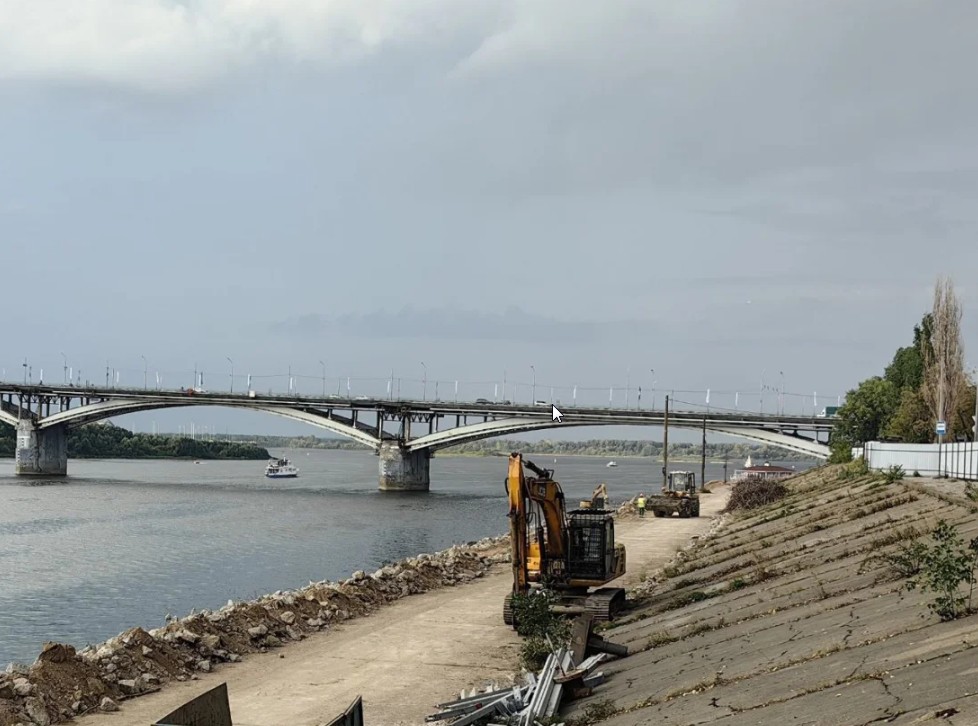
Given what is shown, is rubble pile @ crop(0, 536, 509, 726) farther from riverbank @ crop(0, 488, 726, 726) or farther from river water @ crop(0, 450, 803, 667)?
river water @ crop(0, 450, 803, 667)

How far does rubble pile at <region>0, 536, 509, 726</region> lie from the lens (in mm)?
17641

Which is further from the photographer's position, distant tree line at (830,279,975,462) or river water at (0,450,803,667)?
distant tree line at (830,279,975,462)

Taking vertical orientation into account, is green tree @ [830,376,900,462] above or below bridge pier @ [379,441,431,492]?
above

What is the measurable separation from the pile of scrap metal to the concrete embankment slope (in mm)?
391

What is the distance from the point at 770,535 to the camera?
38750mm

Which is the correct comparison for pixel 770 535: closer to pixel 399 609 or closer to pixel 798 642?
pixel 399 609

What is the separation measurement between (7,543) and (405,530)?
2347 centimetres

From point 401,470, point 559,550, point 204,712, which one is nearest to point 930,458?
point 559,550

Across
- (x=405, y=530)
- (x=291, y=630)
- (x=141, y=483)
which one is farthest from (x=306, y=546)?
(x=141, y=483)

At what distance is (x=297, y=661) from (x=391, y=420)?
337 feet

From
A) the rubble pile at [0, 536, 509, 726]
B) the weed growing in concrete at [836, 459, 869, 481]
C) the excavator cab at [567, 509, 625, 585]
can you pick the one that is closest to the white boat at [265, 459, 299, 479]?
the weed growing in concrete at [836, 459, 869, 481]

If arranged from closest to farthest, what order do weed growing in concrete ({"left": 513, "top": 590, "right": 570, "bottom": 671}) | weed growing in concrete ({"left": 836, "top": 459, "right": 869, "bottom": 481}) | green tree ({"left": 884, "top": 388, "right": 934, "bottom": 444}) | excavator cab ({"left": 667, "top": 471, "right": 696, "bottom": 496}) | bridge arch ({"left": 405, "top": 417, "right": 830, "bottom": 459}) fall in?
weed growing in concrete ({"left": 513, "top": 590, "right": 570, "bottom": 671}) < weed growing in concrete ({"left": 836, "top": 459, "right": 869, "bottom": 481}) < excavator cab ({"left": 667, "top": 471, "right": 696, "bottom": 496}) < green tree ({"left": 884, "top": 388, "right": 934, "bottom": 444}) < bridge arch ({"left": 405, "top": 417, "right": 830, "bottom": 459})

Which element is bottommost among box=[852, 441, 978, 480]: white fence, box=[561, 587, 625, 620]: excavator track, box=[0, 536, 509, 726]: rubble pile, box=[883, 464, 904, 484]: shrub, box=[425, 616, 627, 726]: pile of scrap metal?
box=[0, 536, 509, 726]: rubble pile

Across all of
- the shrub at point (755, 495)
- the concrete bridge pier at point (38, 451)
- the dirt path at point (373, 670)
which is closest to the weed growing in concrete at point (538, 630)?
the dirt path at point (373, 670)
